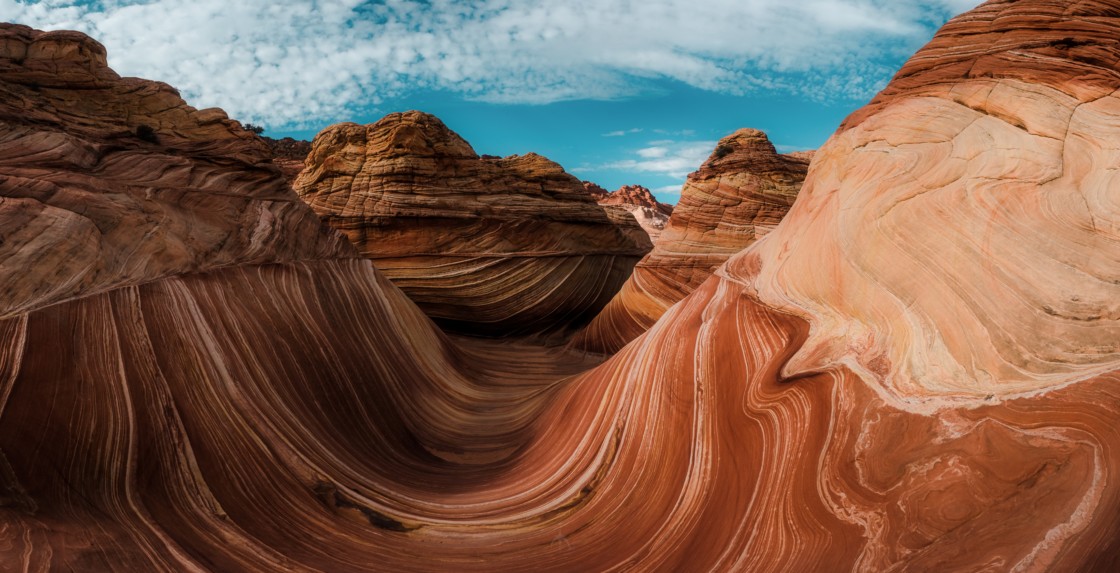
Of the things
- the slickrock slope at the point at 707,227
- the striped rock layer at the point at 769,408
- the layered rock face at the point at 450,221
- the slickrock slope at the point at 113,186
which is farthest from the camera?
the layered rock face at the point at 450,221

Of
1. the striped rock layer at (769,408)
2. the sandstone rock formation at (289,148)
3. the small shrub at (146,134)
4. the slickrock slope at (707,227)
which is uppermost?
the sandstone rock formation at (289,148)

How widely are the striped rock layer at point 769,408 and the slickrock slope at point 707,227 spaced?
13.2ft

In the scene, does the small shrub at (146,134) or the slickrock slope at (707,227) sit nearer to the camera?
the small shrub at (146,134)

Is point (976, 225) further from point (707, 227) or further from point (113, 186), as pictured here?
point (707, 227)

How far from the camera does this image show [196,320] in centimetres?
413

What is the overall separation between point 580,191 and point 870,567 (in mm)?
9261

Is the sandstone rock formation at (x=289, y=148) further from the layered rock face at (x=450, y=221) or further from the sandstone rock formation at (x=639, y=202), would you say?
the sandstone rock formation at (x=639, y=202)

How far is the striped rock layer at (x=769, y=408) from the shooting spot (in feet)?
7.98

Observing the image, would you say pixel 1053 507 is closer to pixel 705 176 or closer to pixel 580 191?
pixel 705 176

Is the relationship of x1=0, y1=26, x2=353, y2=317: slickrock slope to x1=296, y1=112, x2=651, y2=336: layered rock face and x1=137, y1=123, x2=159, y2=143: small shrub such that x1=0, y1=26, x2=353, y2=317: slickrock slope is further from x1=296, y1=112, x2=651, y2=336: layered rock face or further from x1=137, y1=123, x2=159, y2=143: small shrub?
x1=296, y1=112, x2=651, y2=336: layered rock face

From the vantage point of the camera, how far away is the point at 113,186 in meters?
4.68

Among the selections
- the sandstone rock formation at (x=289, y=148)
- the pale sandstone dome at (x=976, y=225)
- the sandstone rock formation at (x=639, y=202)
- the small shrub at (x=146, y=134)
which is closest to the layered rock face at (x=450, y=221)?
the small shrub at (x=146, y=134)

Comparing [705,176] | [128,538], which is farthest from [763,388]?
[705,176]

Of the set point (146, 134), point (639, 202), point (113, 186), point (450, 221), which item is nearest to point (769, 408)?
point (113, 186)
